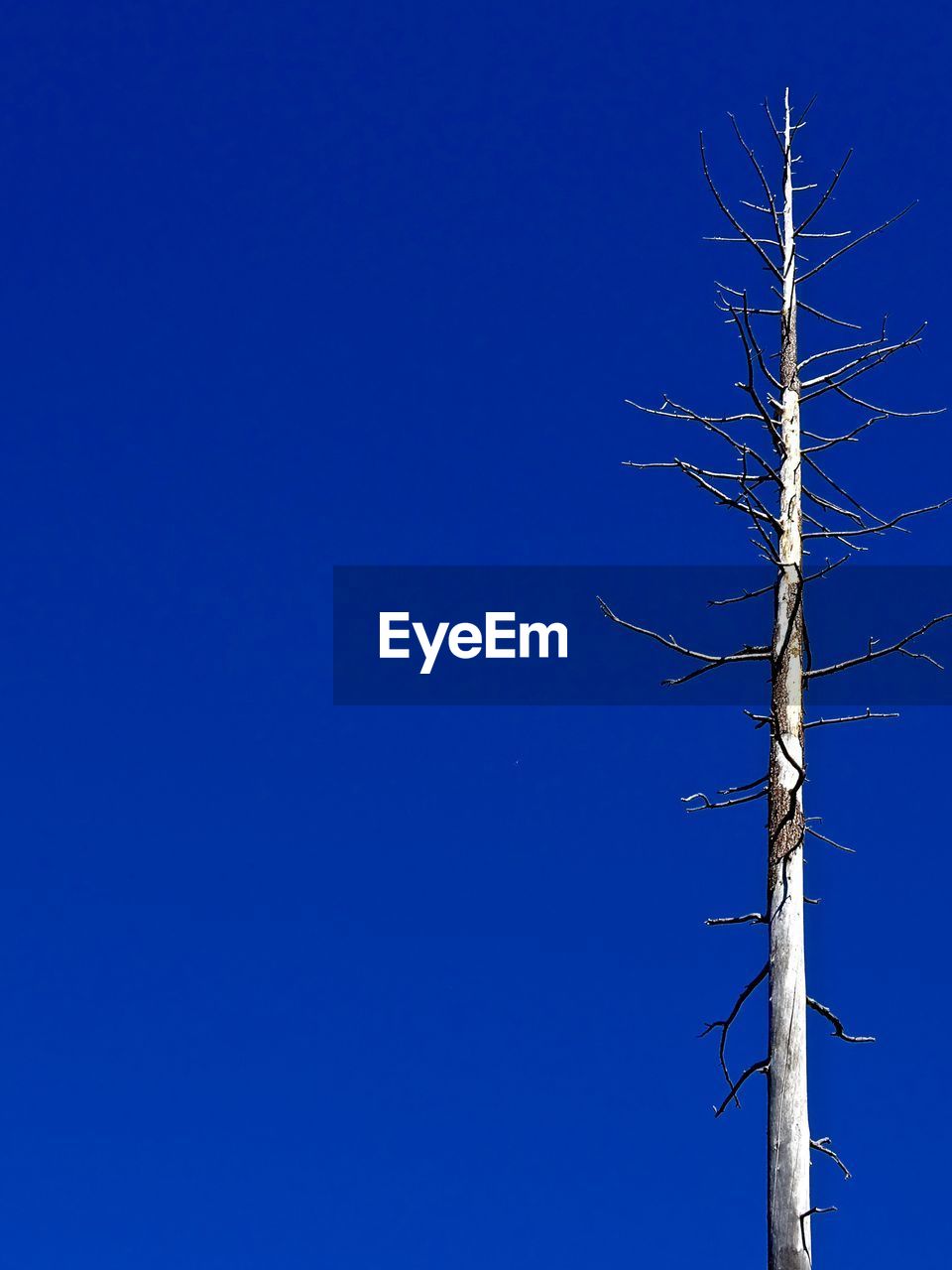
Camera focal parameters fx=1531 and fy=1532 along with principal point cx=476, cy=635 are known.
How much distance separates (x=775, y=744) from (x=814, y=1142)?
1.95 metres

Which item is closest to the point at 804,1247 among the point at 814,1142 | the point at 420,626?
the point at 814,1142

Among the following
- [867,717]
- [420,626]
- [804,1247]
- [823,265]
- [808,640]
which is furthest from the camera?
[420,626]

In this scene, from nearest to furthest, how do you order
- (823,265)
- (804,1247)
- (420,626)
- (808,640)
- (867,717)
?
(804,1247), (867,717), (808,640), (823,265), (420,626)

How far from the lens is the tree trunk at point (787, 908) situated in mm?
7176

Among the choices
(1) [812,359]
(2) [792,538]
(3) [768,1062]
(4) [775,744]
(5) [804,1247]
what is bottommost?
(5) [804,1247]

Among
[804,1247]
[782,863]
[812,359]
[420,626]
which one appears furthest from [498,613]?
[804,1247]

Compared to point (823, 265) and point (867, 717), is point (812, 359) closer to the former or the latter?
point (823, 265)

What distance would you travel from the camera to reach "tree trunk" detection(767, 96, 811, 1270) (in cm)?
718

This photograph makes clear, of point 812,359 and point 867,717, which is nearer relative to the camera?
point 867,717

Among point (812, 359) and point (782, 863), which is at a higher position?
point (812, 359)

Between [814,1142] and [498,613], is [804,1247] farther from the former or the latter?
[498,613]

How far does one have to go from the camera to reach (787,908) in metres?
7.54

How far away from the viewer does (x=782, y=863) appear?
25.0 ft

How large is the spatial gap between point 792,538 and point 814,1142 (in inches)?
120
